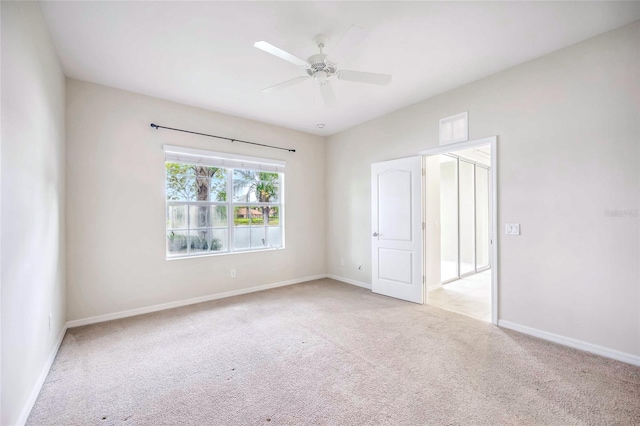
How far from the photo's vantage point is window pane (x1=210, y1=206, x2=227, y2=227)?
427 centimetres

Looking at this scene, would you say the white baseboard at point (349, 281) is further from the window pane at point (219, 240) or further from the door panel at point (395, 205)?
the window pane at point (219, 240)

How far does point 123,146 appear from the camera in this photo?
351 cm

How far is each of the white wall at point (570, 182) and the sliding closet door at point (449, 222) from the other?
205cm

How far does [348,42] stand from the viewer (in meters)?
2.21

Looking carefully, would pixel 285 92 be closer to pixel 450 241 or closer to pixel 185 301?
pixel 185 301

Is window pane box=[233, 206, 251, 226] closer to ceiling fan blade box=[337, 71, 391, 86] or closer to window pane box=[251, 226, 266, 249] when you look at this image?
window pane box=[251, 226, 266, 249]

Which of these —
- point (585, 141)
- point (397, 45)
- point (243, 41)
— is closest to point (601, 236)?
point (585, 141)

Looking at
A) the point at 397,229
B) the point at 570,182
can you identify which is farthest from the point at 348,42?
the point at 397,229

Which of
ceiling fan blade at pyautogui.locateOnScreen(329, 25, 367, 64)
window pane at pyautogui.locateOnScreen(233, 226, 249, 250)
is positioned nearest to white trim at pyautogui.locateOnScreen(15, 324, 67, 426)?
window pane at pyautogui.locateOnScreen(233, 226, 249, 250)

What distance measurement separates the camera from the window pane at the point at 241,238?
4508 mm

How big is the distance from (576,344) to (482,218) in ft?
12.4

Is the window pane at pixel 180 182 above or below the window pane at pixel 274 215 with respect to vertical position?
above

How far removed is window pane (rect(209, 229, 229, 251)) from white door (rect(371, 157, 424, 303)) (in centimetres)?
238

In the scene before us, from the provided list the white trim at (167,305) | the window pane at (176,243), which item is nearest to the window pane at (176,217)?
the window pane at (176,243)
